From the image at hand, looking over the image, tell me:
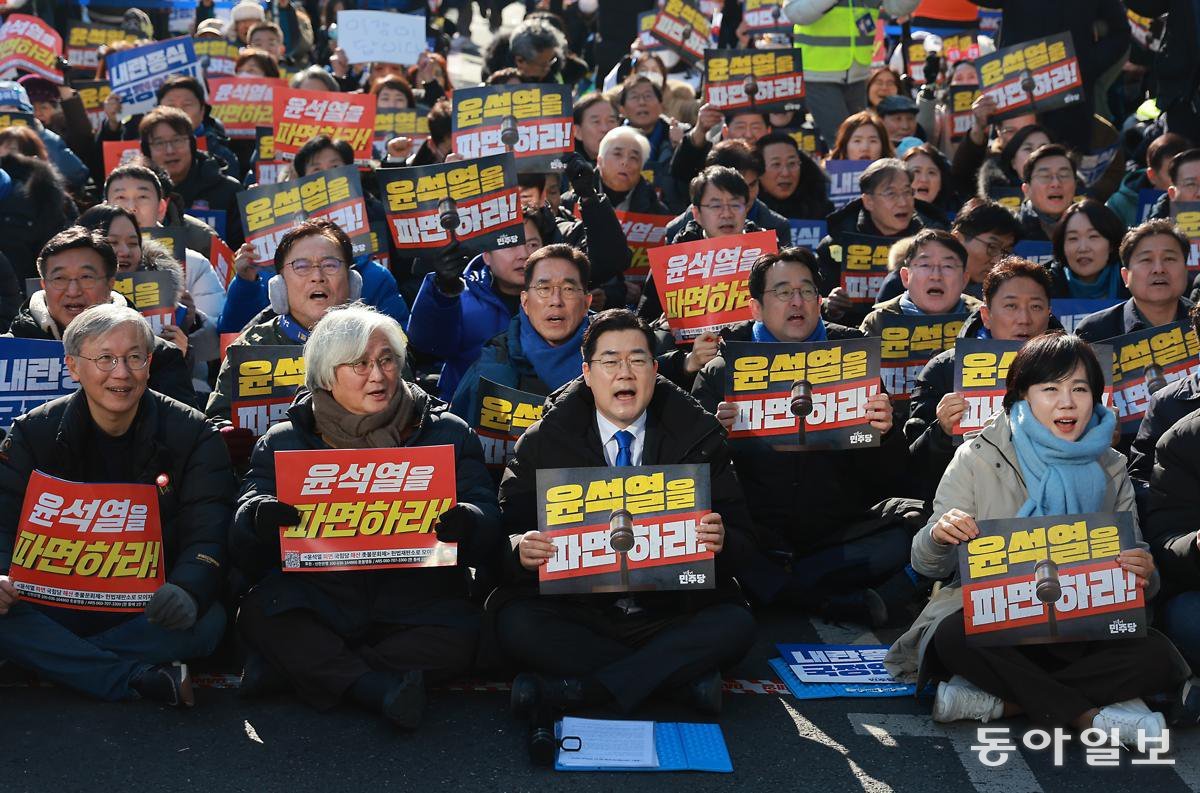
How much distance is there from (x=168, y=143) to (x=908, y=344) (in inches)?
216

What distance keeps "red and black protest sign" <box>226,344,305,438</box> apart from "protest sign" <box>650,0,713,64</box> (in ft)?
25.4

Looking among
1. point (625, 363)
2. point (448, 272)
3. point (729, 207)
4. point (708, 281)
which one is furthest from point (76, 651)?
point (729, 207)

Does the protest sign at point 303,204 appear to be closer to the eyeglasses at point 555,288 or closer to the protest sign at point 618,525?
the eyeglasses at point 555,288

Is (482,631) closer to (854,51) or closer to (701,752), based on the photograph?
(701,752)

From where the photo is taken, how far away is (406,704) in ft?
16.4

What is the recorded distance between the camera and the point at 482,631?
5441 millimetres

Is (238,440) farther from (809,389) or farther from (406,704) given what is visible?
(809,389)

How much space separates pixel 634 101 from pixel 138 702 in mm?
7342

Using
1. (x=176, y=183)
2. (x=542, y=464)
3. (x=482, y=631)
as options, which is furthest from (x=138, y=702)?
(x=176, y=183)

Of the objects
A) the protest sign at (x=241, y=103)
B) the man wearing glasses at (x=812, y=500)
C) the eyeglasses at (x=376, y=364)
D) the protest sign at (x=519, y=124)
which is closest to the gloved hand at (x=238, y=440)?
the eyeglasses at (x=376, y=364)

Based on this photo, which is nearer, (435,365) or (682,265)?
(682,265)

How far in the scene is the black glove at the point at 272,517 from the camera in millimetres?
5105

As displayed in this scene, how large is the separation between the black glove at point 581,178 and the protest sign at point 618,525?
10.5 feet

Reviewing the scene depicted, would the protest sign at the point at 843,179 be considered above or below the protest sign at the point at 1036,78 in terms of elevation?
below
